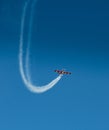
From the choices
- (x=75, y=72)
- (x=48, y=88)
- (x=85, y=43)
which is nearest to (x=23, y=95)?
(x=48, y=88)

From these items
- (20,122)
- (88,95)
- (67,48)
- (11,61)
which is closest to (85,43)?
(67,48)

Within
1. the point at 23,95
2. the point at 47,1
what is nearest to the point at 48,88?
the point at 23,95

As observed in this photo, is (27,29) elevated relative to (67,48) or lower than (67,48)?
elevated

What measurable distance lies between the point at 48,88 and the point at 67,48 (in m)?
0.19

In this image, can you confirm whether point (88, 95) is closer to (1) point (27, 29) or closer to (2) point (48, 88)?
(2) point (48, 88)

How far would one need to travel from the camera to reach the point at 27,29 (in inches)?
44.6

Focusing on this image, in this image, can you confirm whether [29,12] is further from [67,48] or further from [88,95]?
[88,95]

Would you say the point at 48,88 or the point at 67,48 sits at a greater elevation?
the point at 67,48

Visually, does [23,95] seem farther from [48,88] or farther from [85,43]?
[85,43]

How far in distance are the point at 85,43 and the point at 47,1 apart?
24 centimetres

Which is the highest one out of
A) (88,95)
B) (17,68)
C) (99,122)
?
(17,68)

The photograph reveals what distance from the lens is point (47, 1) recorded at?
1.11 metres

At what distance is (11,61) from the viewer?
3.76 feet

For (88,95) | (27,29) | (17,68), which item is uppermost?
(27,29)
